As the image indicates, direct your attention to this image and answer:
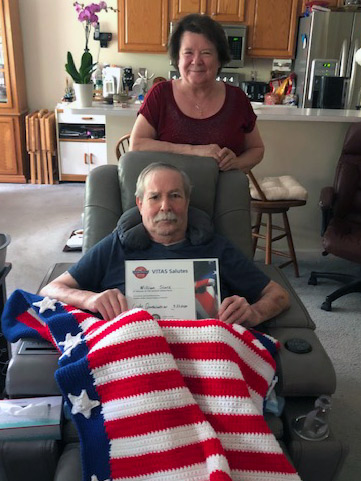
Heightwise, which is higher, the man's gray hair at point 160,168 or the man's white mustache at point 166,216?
the man's gray hair at point 160,168

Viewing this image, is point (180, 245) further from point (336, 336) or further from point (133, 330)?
point (336, 336)

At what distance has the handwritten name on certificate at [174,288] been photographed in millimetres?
1384

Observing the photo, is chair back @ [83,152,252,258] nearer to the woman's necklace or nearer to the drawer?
the woman's necklace

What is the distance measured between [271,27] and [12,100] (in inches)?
104

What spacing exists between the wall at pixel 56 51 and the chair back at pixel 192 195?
11.4ft

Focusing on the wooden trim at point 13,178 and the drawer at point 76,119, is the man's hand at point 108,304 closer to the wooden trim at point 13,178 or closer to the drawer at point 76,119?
the drawer at point 76,119

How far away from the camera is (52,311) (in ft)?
4.27

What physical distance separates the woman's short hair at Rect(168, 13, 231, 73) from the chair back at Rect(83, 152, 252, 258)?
430 millimetres

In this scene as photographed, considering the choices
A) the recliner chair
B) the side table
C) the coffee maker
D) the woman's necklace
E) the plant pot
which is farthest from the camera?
the coffee maker

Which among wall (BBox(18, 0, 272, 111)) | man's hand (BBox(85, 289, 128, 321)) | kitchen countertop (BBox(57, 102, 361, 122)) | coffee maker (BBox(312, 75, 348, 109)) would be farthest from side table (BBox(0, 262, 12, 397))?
wall (BBox(18, 0, 272, 111))

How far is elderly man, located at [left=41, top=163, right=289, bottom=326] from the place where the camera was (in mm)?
1457

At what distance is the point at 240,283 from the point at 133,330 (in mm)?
494

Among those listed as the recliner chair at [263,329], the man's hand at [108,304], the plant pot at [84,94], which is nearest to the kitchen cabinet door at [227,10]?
the plant pot at [84,94]

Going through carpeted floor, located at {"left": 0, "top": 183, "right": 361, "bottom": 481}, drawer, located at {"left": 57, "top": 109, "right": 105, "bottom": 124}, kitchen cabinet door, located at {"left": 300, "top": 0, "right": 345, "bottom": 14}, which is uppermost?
kitchen cabinet door, located at {"left": 300, "top": 0, "right": 345, "bottom": 14}
